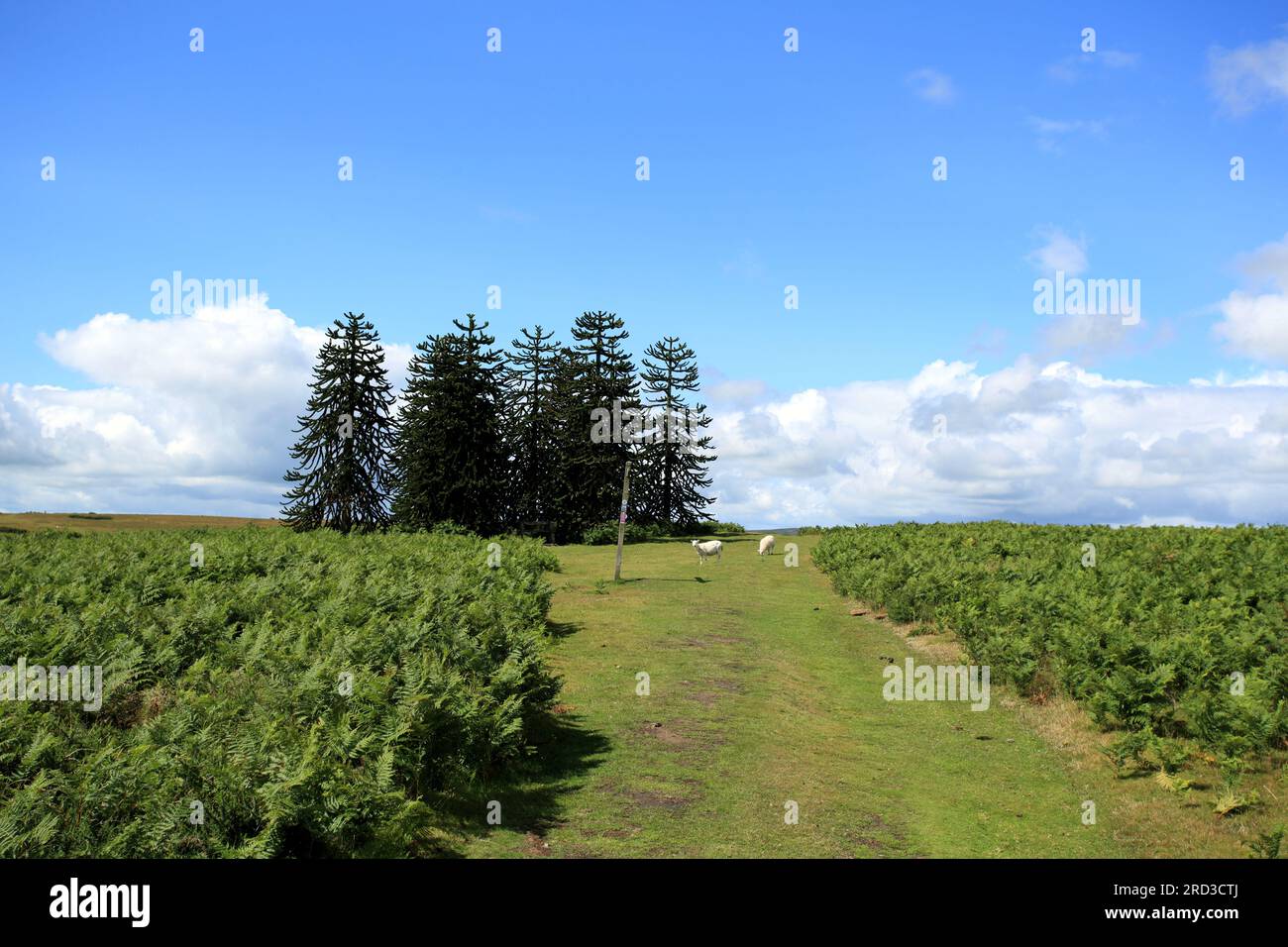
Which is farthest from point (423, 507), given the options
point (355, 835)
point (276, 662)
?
point (355, 835)

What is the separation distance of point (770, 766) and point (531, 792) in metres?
3.68

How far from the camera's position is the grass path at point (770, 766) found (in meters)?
10.1

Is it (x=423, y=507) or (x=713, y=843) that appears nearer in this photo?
(x=713, y=843)

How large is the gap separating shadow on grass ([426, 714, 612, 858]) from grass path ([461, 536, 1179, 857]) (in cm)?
4

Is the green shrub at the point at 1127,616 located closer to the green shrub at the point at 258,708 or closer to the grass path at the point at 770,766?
the grass path at the point at 770,766

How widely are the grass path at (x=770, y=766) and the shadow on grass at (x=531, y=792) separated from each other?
0.04 m

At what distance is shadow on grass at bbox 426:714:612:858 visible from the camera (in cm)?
983

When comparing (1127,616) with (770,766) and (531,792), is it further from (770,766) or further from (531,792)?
(531,792)

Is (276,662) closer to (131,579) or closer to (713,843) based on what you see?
(713,843)

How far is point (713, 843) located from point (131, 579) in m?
16.2

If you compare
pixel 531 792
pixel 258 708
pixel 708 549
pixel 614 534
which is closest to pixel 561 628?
pixel 531 792
